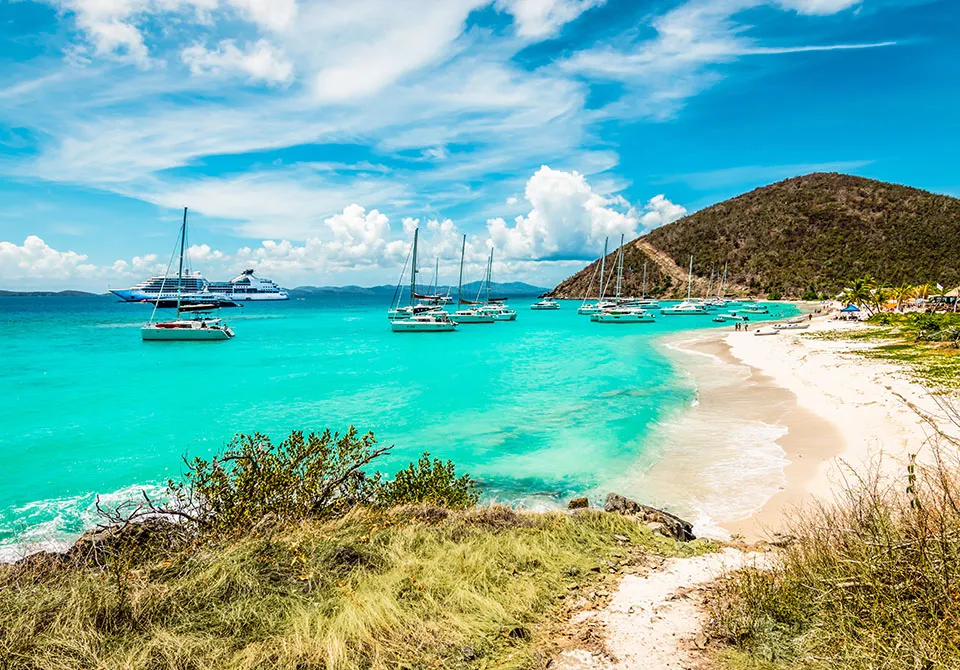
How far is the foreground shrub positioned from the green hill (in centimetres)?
12495

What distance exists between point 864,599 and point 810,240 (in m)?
150

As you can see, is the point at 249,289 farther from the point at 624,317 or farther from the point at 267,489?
the point at 267,489

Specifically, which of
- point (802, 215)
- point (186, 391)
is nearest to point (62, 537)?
point (186, 391)

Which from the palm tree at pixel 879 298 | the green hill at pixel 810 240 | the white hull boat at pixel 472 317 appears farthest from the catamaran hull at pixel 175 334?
the green hill at pixel 810 240

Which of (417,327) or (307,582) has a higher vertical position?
(417,327)

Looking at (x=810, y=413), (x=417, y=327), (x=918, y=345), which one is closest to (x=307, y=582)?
(x=810, y=413)

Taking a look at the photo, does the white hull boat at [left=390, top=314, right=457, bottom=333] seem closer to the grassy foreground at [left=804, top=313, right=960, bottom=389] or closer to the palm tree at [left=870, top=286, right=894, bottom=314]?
the grassy foreground at [left=804, top=313, right=960, bottom=389]

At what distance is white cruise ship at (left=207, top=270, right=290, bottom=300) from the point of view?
563ft

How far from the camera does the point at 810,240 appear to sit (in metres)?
128

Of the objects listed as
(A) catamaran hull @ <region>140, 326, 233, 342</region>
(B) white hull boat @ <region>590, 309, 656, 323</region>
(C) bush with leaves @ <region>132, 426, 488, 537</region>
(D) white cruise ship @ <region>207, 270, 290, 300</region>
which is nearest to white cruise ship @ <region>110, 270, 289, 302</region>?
(D) white cruise ship @ <region>207, 270, 290, 300</region>

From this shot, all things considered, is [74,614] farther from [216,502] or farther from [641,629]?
[641,629]

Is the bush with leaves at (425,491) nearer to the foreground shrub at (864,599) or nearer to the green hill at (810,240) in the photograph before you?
the foreground shrub at (864,599)

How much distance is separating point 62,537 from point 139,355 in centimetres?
3933

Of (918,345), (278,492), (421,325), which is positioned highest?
(918,345)
